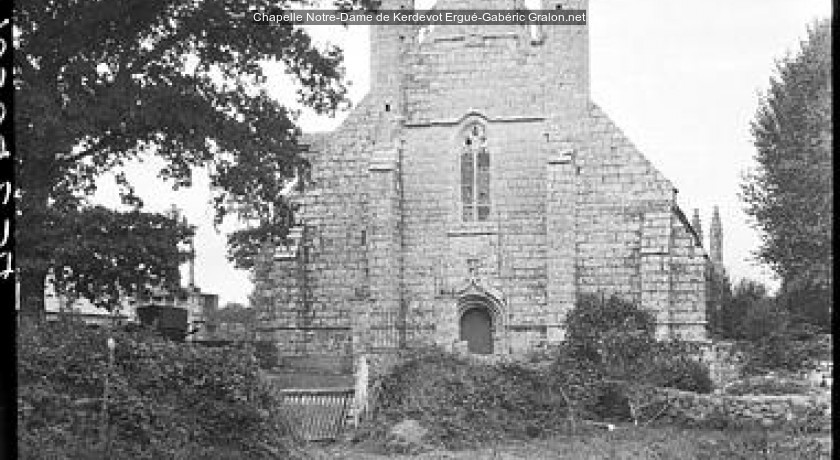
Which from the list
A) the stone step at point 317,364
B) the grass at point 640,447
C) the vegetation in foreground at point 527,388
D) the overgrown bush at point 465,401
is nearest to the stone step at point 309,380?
the stone step at point 317,364

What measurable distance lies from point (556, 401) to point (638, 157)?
11662 millimetres

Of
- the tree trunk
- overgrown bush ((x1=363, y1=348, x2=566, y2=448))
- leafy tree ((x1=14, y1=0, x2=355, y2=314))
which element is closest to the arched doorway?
overgrown bush ((x1=363, y1=348, x2=566, y2=448))

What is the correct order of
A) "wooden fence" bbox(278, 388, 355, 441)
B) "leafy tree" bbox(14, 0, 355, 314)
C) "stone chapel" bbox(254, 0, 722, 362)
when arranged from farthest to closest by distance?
"stone chapel" bbox(254, 0, 722, 362) < "wooden fence" bbox(278, 388, 355, 441) < "leafy tree" bbox(14, 0, 355, 314)

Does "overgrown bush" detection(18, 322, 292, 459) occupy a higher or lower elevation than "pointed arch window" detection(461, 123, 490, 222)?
lower

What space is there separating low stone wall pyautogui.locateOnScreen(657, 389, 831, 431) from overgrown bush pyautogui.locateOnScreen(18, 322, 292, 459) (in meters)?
9.61

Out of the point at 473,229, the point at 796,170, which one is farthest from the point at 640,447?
the point at 796,170

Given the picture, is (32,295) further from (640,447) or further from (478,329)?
(478,329)

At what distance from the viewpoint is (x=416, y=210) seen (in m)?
30.6

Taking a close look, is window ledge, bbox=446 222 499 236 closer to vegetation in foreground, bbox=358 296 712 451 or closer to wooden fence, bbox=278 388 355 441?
vegetation in foreground, bbox=358 296 712 451

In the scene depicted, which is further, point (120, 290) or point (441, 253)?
point (441, 253)

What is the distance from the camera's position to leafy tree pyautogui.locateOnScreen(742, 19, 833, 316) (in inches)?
1176

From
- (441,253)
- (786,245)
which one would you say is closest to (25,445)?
(441,253)

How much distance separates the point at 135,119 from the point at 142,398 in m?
4.82

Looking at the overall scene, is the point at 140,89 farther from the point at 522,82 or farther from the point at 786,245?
the point at 786,245
